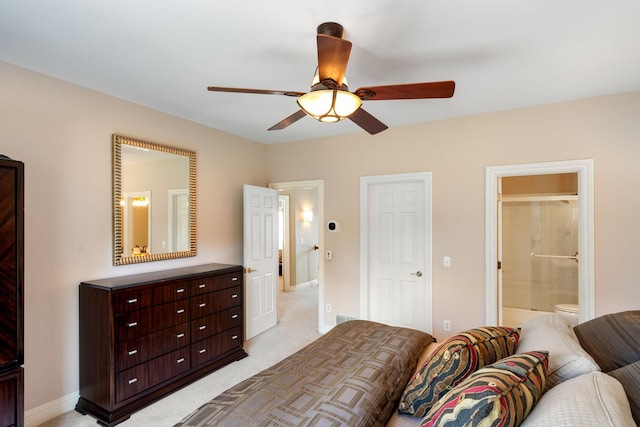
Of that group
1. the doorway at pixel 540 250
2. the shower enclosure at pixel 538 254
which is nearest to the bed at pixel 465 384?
the doorway at pixel 540 250

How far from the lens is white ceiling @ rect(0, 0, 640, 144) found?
167cm

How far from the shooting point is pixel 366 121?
87.5 inches

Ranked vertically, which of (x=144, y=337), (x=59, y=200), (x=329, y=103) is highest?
(x=329, y=103)

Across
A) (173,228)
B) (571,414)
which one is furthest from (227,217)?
(571,414)

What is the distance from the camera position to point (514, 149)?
3.16m

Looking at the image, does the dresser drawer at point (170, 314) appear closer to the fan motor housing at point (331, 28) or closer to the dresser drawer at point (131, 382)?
the dresser drawer at point (131, 382)

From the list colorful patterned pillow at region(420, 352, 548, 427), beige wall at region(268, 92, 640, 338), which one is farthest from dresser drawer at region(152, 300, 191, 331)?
colorful patterned pillow at region(420, 352, 548, 427)

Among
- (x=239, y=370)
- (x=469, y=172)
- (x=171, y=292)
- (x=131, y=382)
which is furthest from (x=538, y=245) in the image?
(x=131, y=382)

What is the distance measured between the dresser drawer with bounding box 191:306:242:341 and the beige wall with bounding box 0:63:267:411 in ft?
2.55

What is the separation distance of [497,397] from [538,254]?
5028mm

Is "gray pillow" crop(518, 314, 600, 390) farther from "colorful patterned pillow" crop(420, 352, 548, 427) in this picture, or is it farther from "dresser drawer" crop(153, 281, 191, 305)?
"dresser drawer" crop(153, 281, 191, 305)

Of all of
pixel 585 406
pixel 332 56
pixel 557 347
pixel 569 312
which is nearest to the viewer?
pixel 585 406

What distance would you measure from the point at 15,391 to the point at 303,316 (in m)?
3.51

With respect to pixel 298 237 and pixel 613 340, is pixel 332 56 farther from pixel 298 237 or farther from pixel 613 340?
pixel 298 237
